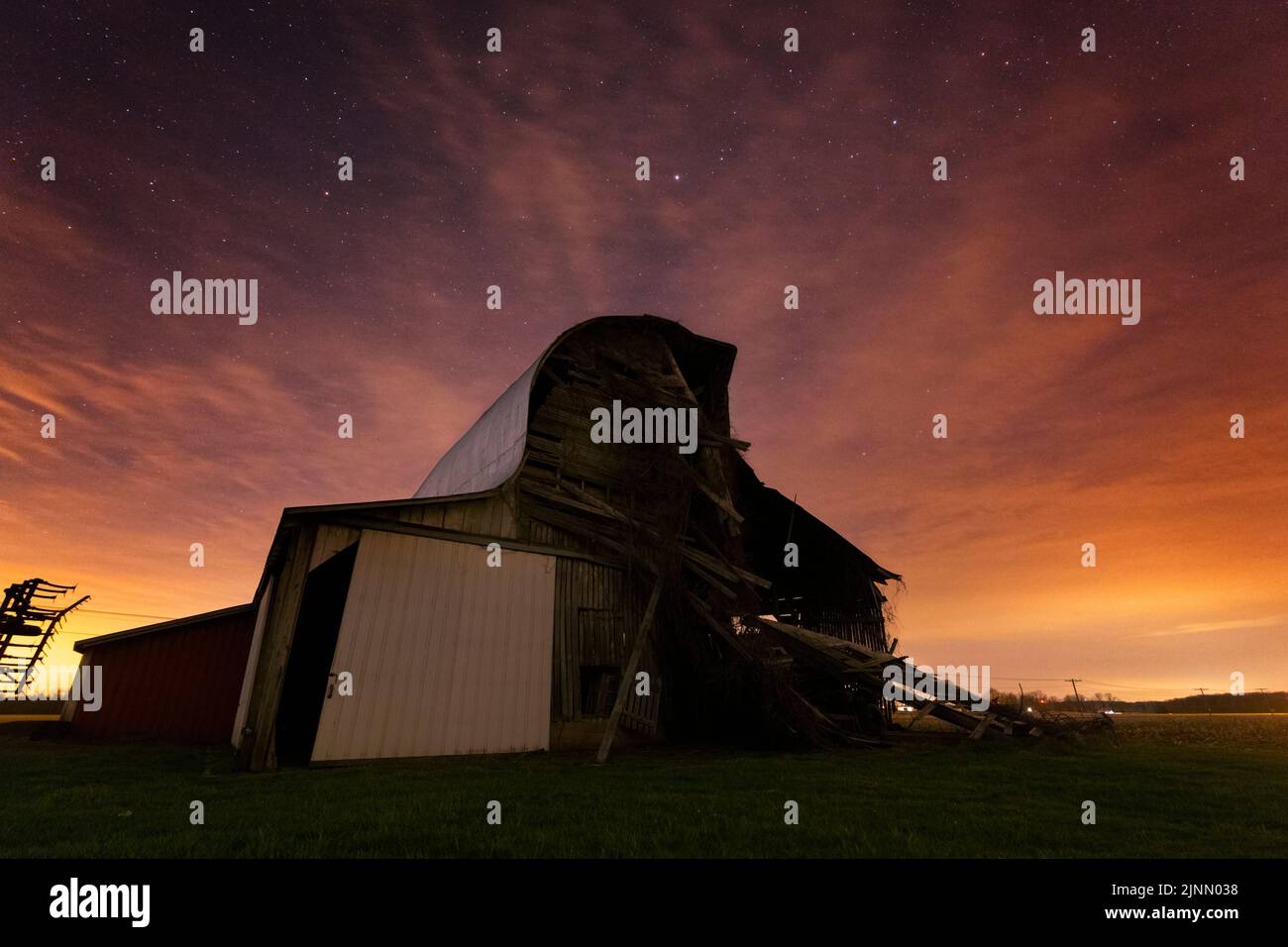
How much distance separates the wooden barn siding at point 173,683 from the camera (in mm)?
17141

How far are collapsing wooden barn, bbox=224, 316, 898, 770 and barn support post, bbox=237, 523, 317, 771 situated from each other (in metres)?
0.03

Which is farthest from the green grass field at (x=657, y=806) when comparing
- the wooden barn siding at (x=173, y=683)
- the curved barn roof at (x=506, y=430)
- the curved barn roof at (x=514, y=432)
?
the curved barn roof at (x=506, y=430)

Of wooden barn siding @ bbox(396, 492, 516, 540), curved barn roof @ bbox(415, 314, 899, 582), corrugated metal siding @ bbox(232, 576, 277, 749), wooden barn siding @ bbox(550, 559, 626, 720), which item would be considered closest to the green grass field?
wooden barn siding @ bbox(550, 559, 626, 720)

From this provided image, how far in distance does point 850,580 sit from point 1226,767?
470 inches

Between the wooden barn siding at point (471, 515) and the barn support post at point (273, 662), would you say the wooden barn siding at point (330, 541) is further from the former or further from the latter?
the wooden barn siding at point (471, 515)

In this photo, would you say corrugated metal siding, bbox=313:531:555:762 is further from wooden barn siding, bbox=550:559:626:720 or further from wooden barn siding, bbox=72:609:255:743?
wooden barn siding, bbox=72:609:255:743

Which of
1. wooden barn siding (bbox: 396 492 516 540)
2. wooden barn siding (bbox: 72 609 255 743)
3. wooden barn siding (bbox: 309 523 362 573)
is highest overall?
wooden barn siding (bbox: 396 492 516 540)

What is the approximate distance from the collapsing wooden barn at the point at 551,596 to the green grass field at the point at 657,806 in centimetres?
113

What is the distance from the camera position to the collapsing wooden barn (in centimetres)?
1041

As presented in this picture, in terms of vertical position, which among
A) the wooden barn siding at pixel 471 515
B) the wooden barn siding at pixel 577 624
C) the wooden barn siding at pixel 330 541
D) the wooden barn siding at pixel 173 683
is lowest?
the wooden barn siding at pixel 173 683

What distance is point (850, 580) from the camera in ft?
72.0

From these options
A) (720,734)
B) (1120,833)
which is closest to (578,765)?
(720,734)
